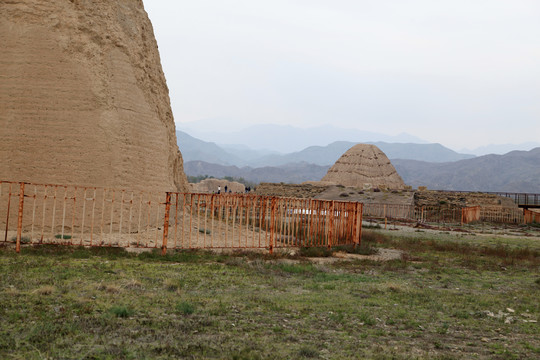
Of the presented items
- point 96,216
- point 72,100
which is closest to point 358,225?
point 96,216

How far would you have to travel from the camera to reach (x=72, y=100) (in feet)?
44.6

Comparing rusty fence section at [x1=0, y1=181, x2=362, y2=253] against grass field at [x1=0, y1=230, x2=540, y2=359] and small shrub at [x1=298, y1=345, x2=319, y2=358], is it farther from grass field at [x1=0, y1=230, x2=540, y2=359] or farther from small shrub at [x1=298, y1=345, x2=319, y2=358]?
small shrub at [x1=298, y1=345, x2=319, y2=358]

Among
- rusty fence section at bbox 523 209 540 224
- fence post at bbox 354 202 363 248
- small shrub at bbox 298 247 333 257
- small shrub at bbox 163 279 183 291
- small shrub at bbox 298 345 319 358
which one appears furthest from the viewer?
rusty fence section at bbox 523 209 540 224

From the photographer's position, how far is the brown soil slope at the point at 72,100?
13.1 metres

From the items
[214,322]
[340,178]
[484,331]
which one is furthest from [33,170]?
[340,178]

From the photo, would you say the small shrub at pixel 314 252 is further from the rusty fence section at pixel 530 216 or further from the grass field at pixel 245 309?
the rusty fence section at pixel 530 216

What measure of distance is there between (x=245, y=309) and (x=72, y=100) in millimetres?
9162

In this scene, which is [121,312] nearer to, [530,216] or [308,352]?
[308,352]

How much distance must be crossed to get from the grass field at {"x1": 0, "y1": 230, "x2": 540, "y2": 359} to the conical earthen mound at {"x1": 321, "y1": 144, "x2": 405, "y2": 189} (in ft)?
187

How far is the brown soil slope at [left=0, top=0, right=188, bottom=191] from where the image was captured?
13.1 m

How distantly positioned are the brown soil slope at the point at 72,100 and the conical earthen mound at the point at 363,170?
5462 cm

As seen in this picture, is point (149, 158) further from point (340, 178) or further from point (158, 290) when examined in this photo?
point (340, 178)

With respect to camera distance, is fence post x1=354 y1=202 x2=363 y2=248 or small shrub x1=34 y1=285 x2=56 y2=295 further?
fence post x1=354 y1=202 x2=363 y2=248

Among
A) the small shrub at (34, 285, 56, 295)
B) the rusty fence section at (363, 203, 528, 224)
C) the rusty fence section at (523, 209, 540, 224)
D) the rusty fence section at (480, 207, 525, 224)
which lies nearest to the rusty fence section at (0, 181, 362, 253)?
the small shrub at (34, 285, 56, 295)
